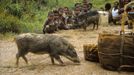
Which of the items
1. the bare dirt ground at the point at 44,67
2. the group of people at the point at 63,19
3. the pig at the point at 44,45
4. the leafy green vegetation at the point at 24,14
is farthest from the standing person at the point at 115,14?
the pig at the point at 44,45

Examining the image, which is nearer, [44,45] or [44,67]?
[44,67]

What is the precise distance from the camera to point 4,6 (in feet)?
52.7

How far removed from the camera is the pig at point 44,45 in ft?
27.6

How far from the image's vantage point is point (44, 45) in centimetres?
843

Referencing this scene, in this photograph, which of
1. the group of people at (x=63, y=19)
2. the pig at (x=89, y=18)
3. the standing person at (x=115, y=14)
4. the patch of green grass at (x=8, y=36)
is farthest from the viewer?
the standing person at (x=115, y=14)

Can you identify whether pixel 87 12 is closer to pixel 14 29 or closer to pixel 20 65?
pixel 14 29

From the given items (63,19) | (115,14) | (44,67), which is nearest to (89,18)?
(63,19)

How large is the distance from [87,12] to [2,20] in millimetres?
3310

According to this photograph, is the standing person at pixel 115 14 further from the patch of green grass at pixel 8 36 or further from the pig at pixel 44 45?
the pig at pixel 44 45

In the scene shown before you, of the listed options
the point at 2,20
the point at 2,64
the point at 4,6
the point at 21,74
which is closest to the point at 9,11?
the point at 4,6

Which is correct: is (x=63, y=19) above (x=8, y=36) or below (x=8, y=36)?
above

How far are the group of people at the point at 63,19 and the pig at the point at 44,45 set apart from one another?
5812 mm

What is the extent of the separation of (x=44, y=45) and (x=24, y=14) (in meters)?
8.50

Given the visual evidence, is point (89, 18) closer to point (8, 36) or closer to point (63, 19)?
point (63, 19)
